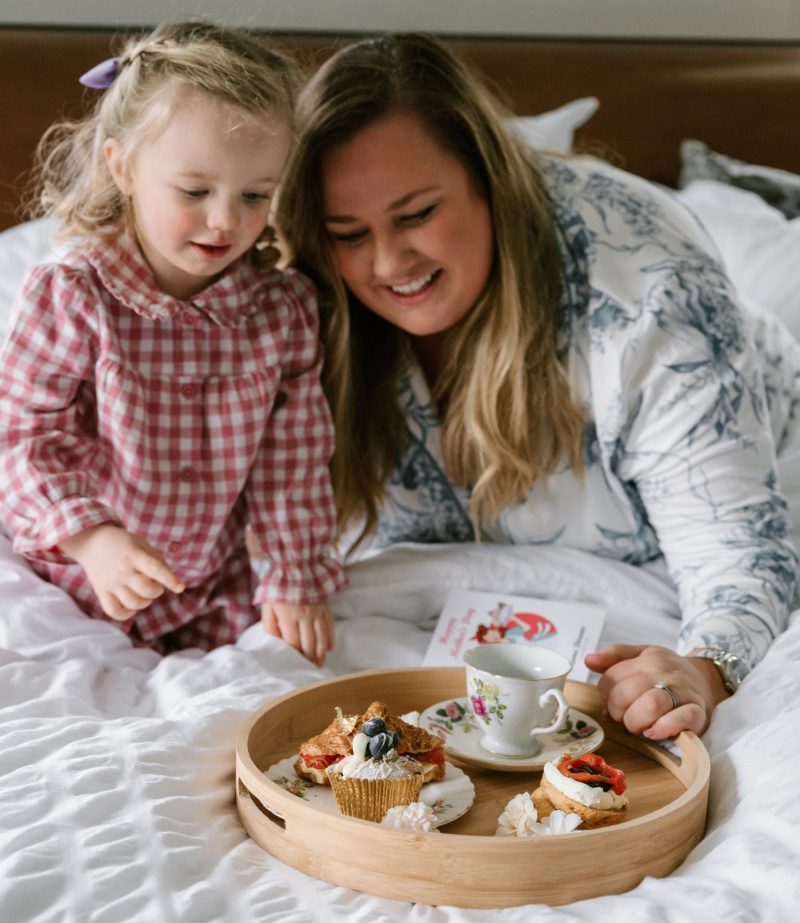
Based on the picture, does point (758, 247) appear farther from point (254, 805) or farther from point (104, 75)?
point (254, 805)

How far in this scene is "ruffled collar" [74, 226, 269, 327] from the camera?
132 cm

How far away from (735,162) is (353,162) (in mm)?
1309

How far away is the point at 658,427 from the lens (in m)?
1.38

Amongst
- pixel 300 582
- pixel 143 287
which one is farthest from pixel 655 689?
pixel 143 287

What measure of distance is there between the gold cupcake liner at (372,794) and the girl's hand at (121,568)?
33 centimetres

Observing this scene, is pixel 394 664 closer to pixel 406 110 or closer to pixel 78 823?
pixel 78 823

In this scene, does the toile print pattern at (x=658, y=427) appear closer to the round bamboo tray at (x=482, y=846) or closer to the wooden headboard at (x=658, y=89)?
the round bamboo tray at (x=482, y=846)

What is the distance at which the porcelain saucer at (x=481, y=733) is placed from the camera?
1028 millimetres

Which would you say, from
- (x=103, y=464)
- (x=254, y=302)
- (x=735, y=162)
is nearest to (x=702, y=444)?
(x=254, y=302)

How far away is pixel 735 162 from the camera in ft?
7.88

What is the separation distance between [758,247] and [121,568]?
1321 millimetres

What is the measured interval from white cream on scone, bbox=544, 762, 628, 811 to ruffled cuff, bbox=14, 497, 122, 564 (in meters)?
0.58

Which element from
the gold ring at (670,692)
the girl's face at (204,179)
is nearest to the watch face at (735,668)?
the gold ring at (670,692)

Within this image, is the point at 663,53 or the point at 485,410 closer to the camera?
the point at 485,410
